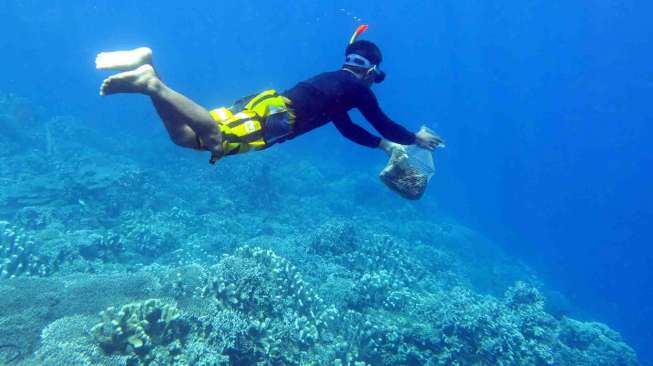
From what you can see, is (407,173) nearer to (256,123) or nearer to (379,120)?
(379,120)

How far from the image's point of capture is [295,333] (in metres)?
7.21

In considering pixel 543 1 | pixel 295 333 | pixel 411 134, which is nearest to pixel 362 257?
pixel 295 333

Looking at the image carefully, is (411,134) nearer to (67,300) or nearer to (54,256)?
(67,300)

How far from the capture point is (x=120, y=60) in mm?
3820

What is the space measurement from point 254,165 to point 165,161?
5.69m

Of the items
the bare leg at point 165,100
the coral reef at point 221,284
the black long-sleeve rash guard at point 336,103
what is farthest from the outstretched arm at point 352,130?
the coral reef at point 221,284

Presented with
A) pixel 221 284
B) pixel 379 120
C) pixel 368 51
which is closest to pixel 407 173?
pixel 379 120

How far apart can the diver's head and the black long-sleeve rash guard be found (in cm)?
28

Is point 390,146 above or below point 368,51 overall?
below

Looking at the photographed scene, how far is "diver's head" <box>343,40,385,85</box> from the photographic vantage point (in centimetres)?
521

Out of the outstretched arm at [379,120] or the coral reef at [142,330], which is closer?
the outstretched arm at [379,120]

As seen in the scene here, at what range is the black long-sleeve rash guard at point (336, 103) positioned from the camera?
469 centimetres

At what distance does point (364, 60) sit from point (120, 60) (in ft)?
9.77

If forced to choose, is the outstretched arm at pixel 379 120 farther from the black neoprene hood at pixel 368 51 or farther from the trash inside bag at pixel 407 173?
the black neoprene hood at pixel 368 51
